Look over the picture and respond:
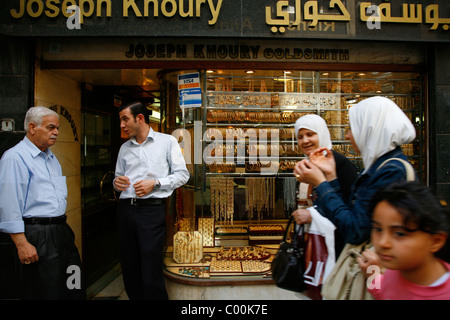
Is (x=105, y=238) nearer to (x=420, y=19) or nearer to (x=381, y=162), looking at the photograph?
(x=381, y=162)

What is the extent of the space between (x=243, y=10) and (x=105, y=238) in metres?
3.76

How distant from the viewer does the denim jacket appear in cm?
Result: 131

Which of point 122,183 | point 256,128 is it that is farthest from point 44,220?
point 256,128

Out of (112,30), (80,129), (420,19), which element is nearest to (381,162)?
(420,19)

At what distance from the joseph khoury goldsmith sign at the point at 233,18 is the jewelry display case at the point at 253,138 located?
0.62 metres

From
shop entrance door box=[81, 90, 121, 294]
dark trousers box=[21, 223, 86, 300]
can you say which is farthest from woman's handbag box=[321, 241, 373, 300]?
shop entrance door box=[81, 90, 121, 294]

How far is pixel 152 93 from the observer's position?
499 cm

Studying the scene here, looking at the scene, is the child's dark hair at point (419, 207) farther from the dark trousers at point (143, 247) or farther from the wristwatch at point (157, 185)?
the dark trousers at point (143, 247)

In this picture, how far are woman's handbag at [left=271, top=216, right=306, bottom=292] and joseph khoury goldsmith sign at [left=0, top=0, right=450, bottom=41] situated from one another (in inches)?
92.1

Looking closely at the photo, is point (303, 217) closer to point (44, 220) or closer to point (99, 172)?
point (44, 220)

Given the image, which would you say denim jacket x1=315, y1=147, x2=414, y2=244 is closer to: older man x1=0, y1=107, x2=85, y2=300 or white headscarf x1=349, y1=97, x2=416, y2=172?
white headscarf x1=349, y1=97, x2=416, y2=172

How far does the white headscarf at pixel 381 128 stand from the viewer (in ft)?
4.42

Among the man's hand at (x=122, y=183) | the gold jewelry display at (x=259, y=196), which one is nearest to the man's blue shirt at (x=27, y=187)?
the man's hand at (x=122, y=183)
